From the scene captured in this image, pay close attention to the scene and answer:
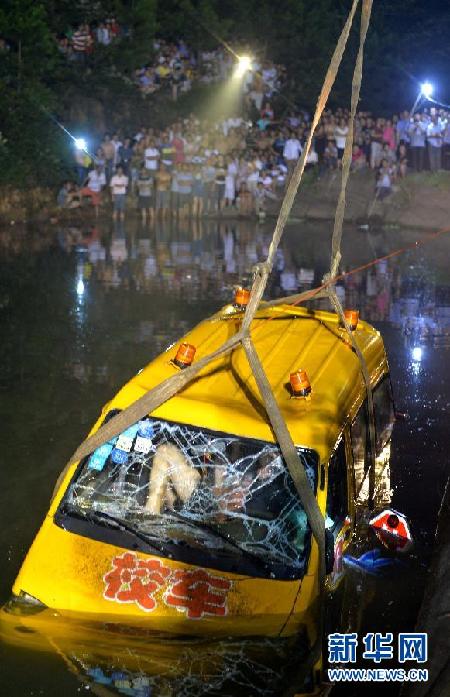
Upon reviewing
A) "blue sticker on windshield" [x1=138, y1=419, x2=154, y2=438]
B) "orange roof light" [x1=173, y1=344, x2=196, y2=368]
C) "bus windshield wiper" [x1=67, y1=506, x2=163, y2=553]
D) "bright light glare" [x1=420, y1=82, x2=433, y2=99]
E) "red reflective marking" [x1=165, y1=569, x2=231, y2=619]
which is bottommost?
"red reflective marking" [x1=165, y1=569, x2=231, y2=619]

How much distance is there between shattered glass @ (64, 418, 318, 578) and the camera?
5.42m

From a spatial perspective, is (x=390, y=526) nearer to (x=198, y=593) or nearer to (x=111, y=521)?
(x=198, y=593)

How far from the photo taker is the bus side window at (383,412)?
24.2ft

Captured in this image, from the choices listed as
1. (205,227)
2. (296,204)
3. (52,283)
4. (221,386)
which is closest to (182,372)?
(221,386)

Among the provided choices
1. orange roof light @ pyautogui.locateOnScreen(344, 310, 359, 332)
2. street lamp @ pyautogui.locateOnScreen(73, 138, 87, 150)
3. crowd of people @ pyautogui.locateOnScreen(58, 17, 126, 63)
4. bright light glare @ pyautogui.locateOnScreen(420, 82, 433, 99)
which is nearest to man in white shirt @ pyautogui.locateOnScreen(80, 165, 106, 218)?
street lamp @ pyautogui.locateOnScreen(73, 138, 87, 150)

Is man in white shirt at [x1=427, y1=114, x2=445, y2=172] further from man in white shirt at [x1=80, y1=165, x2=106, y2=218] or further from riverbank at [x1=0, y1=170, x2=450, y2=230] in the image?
man in white shirt at [x1=80, y1=165, x2=106, y2=218]

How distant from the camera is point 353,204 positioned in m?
34.1

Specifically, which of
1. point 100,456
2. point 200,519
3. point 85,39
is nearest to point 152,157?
point 85,39

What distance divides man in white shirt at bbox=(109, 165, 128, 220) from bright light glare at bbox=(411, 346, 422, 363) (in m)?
20.9

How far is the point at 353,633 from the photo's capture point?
609 cm

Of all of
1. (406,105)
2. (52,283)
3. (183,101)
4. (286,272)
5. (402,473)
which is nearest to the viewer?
(402,473)

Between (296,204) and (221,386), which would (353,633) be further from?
(296,204)

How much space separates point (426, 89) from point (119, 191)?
16503 millimetres

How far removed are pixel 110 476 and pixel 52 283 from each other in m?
13.1
